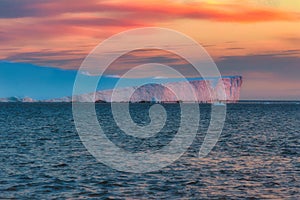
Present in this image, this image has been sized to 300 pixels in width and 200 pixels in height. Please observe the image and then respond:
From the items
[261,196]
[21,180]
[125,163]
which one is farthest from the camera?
[125,163]

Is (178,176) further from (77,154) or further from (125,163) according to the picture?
(77,154)

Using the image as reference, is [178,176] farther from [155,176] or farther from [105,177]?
[105,177]

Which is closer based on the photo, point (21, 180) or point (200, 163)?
point (21, 180)

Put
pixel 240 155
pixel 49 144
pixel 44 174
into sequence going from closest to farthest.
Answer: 1. pixel 44 174
2. pixel 240 155
3. pixel 49 144

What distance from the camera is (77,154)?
2148 inches

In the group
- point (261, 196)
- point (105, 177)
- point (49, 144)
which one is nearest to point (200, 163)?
point (105, 177)

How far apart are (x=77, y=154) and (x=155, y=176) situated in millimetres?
16952

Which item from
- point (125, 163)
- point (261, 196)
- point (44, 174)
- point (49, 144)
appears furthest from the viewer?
point (49, 144)

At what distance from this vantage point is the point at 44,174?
133 feet

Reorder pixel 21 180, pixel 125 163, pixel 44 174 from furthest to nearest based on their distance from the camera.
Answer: pixel 125 163, pixel 44 174, pixel 21 180

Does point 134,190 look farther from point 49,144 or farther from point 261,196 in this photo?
point 49,144

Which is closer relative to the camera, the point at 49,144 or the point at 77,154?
the point at 77,154

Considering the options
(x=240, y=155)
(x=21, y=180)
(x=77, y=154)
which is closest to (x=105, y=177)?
(x=21, y=180)

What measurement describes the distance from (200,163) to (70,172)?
1338 cm
